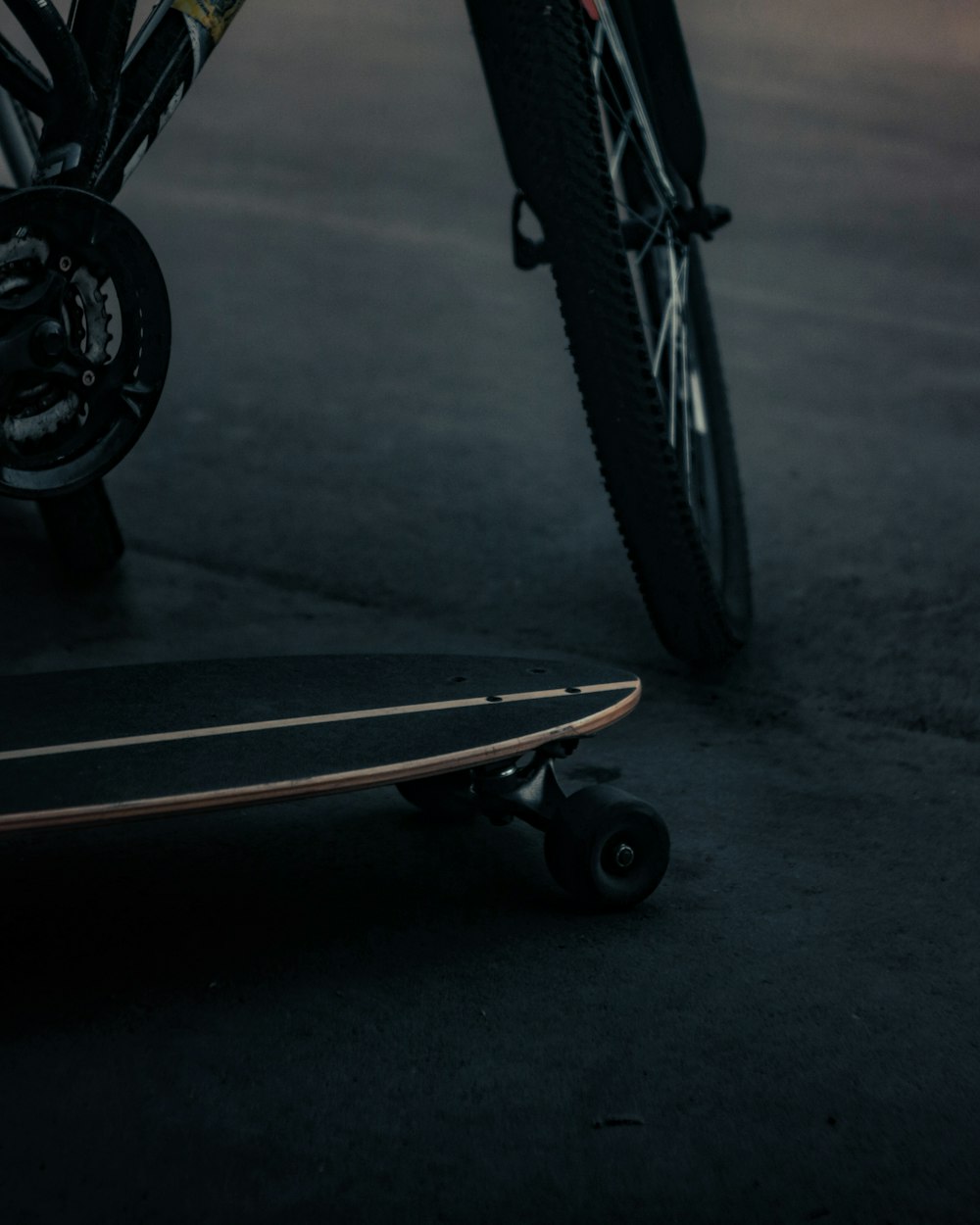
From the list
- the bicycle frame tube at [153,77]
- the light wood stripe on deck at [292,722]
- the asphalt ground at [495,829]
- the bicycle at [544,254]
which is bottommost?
the asphalt ground at [495,829]

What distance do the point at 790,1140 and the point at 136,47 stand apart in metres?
1.30

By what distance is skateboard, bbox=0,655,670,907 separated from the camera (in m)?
1.23

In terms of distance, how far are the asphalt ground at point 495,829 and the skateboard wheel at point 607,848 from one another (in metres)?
0.04

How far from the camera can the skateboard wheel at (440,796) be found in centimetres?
158

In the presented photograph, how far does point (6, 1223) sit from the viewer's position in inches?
39.3

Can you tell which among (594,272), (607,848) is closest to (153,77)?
(594,272)

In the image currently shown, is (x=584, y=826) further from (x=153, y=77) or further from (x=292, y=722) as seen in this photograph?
(x=153, y=77)

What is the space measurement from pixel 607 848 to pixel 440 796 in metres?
0.27

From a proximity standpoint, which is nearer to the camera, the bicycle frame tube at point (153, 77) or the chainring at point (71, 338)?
the chainring at point (71, 338)

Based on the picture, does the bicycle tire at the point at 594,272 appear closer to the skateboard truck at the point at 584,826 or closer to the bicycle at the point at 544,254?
the bicycle at the point at 544,254

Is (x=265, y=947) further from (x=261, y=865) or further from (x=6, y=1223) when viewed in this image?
(x=6, y=1223)

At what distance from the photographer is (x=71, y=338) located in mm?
1456

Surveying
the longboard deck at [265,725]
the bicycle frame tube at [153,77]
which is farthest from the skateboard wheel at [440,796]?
the bicycle frame tube at [153,77]

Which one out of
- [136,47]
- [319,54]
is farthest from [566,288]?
[319,54]
